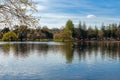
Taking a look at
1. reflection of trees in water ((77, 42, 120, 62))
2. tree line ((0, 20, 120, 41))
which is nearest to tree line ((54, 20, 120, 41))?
tree line ((0, 20, 120, 41))

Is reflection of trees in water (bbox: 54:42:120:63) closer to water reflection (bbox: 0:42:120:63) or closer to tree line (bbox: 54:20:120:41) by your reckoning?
water reflection (bbox: 0:42:120:63)

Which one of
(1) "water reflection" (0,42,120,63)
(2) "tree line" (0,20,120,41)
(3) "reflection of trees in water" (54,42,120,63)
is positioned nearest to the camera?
(3) "reflection of trees in water" (54,42,120,63)

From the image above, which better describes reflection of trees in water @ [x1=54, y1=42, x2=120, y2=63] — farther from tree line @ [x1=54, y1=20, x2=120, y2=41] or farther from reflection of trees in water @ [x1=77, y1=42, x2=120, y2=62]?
tree line @ [x1=54, y1=20, x2=120, y2=41]

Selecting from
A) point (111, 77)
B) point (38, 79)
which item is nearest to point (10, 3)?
point (38, 79)

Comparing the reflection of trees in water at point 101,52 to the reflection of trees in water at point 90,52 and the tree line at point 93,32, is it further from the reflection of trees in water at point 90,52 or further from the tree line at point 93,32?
the tree line at point 93,32

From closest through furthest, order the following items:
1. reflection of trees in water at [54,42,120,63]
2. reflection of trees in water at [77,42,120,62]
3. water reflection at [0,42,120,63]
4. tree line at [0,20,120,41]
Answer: reflection of trees in water at [54,42,120,63]
water reflection at [0,42,120,63]
reflection of trees in water at [77,42,120,62]
tree line at [0,20,120,41]

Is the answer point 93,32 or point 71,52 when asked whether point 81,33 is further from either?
point 71,52

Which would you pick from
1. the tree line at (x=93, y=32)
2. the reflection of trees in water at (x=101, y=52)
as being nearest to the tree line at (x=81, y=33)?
the tree line at (x=93, y=32)

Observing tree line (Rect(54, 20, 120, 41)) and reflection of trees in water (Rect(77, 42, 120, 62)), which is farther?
tree line (Rect(54, 20, 120, 41))

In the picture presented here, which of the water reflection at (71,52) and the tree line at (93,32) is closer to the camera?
the water reflection at (71,52)

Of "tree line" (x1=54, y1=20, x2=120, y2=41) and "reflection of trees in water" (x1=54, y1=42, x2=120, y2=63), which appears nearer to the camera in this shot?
"reflection of trees in water" (x1=54, y1=42, x2=120, y2=63)

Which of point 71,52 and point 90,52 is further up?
point 71,52

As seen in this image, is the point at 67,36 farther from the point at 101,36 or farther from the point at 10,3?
the point at 10,3

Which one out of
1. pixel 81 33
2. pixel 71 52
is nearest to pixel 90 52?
pixel 71 52
